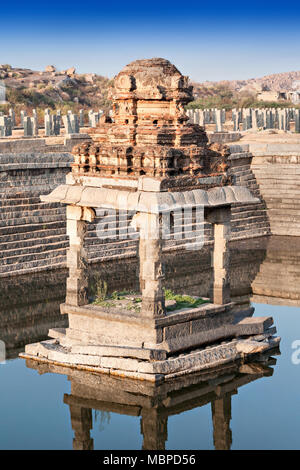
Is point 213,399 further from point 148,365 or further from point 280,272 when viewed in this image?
point 280,272

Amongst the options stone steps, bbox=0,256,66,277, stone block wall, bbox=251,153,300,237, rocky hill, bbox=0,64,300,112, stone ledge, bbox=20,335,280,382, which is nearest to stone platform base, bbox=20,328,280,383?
stone ledge, bbox=20,335,280,382

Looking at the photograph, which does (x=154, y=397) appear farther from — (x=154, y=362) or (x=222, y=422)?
(x=222, y=422)

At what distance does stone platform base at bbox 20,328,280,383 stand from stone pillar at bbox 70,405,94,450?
876 millimetres

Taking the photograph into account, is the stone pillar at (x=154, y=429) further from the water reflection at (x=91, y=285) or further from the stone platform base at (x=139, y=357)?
the water reflection at (x=91, y=285)

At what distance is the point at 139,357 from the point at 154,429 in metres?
1.49

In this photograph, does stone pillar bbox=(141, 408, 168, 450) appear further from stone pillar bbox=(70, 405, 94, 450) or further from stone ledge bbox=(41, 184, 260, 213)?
stone ledge bbox=(41, 184, 260, 213)

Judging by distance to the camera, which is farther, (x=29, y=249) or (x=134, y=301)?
(x=29, y=249)

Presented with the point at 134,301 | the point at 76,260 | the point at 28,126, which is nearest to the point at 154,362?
the point at 134,301

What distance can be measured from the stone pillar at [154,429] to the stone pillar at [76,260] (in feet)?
7.81

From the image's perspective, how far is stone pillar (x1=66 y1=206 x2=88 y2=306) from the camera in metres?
13.0

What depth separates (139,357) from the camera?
473 inches

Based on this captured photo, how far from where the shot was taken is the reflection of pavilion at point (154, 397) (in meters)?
10.7

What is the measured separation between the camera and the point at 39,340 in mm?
13812

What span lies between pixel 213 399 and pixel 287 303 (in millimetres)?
4821
